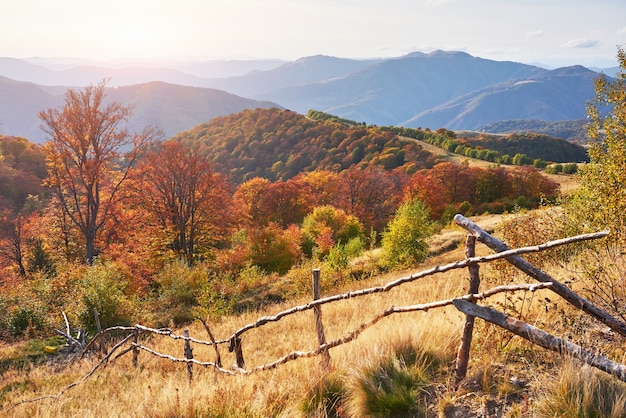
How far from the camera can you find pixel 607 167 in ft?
36.8

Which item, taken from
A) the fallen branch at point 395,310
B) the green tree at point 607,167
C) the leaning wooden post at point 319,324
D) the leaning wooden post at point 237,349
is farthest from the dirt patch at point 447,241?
the fallen branch at point 395,310

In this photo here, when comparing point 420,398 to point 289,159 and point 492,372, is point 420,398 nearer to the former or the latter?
point 492,372

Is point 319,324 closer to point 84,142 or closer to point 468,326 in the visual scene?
point 468,326

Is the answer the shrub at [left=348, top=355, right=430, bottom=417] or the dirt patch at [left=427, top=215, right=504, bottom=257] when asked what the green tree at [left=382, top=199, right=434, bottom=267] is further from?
the shrub at [left=348, top=355, right=430, bottom=417]

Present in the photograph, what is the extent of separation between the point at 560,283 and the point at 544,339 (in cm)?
59

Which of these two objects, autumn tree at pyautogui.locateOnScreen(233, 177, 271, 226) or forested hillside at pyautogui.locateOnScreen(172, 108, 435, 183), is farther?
forested hillside at pyautogui.locateOnScreen(172, 108, 435, 183)

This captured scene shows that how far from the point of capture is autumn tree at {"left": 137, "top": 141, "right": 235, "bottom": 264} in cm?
3089

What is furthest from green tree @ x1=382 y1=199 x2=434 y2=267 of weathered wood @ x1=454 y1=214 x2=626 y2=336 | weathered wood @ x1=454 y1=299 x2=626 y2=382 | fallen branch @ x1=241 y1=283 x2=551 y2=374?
weathered wood @ x1=454 y1=299 x2=626 y2=382

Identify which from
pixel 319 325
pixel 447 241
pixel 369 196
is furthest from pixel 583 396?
pixel 369 196

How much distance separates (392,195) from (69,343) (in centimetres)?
5110

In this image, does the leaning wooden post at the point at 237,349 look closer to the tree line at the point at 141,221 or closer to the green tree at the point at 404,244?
the tree line at the point at 141,221

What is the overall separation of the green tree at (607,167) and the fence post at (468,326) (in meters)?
7.17

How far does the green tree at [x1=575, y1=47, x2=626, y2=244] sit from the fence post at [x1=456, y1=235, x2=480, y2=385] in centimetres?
717

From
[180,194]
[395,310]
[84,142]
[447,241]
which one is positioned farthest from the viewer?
[447,241]
